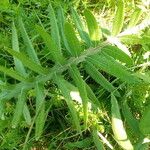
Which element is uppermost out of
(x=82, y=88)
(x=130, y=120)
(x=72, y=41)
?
(x=72, y=41)

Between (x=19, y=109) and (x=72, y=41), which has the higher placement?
(x=72, y=41)

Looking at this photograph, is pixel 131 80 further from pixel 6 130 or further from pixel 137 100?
pixel 6 130

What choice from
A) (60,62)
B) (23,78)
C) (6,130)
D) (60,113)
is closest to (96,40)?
(60,62)

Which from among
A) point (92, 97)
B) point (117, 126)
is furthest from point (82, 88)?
point (117, 126)

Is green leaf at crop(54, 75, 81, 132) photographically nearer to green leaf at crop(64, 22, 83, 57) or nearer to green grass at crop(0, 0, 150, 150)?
green grass at crop(0, 0, 150, 150)

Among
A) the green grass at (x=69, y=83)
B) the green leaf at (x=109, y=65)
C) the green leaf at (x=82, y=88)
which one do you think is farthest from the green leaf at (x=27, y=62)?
the green leaf at (x=109, y=65)

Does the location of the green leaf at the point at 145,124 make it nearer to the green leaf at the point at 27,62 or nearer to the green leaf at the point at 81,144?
the green leaf at the point at 81,144

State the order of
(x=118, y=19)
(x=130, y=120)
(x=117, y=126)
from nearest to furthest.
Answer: (x=118, y=19), (x=117, y=126), (x=130, y=120)

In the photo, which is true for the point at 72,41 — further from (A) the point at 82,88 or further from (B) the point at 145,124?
(B) the point at 145,124
